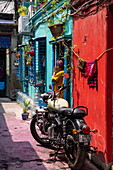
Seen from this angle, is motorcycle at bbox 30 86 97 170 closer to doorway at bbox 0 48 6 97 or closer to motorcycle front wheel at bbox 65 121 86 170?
motorcycle front wheel at bbox 65 121 86 170

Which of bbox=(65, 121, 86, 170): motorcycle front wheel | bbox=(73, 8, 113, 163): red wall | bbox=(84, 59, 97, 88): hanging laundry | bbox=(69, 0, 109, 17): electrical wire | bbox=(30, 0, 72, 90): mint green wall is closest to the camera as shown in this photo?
bbox=(65, 121, 86, 170): motorcycle front wheel

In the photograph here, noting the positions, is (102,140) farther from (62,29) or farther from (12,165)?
(62,29)

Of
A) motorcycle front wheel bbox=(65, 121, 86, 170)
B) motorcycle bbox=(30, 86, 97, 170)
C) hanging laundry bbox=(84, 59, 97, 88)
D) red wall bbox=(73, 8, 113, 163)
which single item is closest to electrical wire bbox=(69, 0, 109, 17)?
red wall bbox=(73, 8, 113, 163)

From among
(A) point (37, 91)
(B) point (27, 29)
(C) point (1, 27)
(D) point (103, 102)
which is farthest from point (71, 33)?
(C) point (1, 27)

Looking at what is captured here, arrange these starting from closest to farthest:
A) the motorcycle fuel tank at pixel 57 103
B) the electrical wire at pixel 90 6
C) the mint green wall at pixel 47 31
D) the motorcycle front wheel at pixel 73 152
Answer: the motorcycle front wheel at pixel 73 152
the electrical wire at pixel 90 6
the motorcycle fuel tank at pixel 57 103
the mint green wall at pixel 47 31

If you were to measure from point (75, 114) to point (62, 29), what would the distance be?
343 cm

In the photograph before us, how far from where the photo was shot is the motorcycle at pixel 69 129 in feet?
18.7

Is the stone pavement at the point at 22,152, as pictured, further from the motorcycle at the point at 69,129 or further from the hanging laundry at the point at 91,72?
the hanging laundry at the point at 91,72

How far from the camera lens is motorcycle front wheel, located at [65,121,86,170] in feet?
18.7

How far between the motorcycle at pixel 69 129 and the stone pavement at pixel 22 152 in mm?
338

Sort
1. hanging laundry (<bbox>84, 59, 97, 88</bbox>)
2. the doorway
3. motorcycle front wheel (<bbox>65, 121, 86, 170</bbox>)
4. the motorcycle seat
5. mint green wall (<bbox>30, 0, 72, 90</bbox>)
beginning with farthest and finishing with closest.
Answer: the doorway, mint green wall (<bbox>30, 0, 72, 90</bbox>), hanging laundry (<bbox>84, 59, 97, 88</bbox>), the motorcycle seat, motorcycle front wheel (<bbox>65, 121, 86, 170</bbox>)

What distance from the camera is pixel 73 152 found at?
20.2 feet

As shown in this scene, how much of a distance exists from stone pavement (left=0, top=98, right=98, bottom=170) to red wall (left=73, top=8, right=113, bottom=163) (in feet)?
2.37

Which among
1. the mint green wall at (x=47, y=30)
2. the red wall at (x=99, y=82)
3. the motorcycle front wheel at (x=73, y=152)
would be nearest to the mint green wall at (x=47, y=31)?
the mint green wall at (x=47, y=30)
